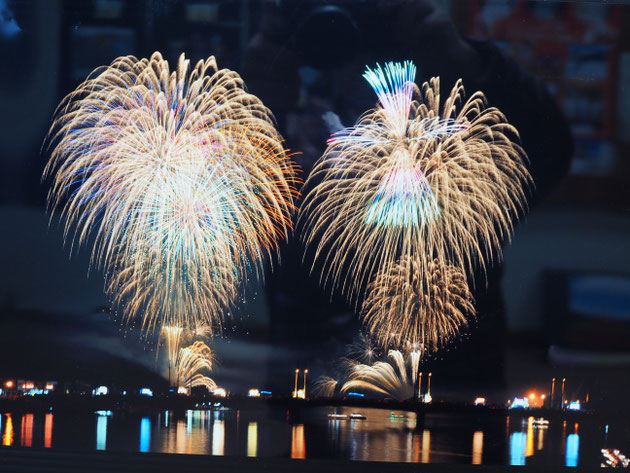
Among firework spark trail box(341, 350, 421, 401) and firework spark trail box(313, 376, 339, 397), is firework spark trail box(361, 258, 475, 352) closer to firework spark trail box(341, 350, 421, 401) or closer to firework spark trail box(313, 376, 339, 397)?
firework spark trail box(341, 350, 421, 401)

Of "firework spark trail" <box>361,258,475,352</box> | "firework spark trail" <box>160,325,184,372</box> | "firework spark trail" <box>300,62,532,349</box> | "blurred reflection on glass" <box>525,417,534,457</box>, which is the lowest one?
"blurred reflection on glass" <box>525,417,534,457</box>

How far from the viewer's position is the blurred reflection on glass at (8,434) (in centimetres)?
605

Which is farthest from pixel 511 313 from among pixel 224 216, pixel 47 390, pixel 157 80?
pixel 47 390

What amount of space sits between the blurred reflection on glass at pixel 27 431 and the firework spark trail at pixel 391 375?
2.48 m

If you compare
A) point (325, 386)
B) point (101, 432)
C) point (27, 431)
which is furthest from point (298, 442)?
point (27, 431)

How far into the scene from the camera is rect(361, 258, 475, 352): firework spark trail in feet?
20.6

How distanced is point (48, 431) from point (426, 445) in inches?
119

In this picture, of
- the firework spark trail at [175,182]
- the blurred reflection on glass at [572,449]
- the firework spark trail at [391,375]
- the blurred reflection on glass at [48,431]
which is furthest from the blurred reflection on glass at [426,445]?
the blurred reflection on glass at [48,431]

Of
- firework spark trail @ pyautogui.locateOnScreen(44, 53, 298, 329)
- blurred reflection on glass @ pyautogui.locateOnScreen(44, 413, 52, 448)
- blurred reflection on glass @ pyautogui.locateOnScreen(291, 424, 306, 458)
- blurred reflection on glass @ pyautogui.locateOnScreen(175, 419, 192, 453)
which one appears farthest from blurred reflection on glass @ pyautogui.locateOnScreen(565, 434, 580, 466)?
blurred reflection on glass @ pyautogui.locateOnScreen(44, 413, 52, 448)

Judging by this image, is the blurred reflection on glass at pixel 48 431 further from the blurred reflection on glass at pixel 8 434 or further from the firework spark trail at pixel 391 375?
the firework spark trail at pixel 391 375

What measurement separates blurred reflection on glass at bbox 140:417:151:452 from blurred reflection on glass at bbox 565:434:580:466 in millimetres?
3285

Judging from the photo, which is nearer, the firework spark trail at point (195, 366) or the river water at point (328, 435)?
the river water at point (328, 435)

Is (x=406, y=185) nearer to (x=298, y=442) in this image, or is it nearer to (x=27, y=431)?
(x=298, y=442)

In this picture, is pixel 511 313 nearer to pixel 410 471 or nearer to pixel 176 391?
pixel 410 471
